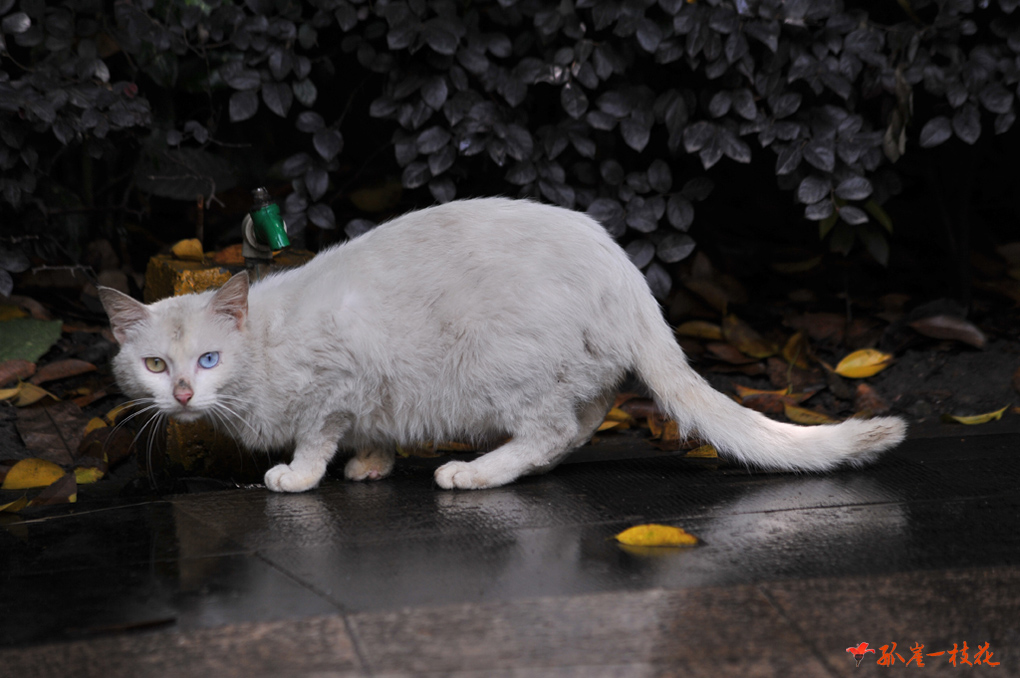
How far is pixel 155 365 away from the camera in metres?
2.91

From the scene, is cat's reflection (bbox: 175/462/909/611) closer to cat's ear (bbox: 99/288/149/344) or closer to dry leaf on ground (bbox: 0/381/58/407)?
cat's ear (bbox: 99/288/149/344)

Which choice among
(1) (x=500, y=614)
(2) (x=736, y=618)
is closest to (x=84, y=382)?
(1) (x=500, y=614)

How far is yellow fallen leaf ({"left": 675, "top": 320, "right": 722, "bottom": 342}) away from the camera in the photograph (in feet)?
15.1

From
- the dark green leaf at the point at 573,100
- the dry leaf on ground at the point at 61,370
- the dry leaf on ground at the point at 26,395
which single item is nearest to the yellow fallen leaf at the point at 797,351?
the dark green leaf at the point at 573,100

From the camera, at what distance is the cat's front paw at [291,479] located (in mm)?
3031

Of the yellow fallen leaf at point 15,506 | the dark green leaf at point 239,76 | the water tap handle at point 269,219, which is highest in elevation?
the dark green leaf at point 239,76

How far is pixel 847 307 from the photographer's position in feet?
15.6

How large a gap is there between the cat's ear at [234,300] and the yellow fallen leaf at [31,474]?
118 centimetres

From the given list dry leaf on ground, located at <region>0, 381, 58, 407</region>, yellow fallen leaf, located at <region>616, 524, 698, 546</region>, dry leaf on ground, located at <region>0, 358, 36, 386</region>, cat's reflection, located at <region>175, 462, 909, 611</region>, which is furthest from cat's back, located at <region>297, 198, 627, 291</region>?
dry leaf on ground, located at <region>0, 358, 36, 386</region>

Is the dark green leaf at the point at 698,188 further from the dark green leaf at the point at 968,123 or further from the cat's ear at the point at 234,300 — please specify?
the cat's ear at the point at 234,300

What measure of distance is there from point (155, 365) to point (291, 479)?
1.89 ft

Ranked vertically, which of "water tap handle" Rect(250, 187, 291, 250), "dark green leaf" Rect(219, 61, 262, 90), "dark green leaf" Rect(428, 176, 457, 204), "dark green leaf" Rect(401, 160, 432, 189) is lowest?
"water tap handle" Rect(250, 187, 291, 250)

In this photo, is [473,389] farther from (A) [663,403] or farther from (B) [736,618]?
(B) [736,618]

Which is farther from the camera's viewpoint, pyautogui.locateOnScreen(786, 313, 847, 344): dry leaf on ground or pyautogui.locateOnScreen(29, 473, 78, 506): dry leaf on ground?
pyautogui.locateOnScreen(786, 313, 847, 344): dry leaf on ground
